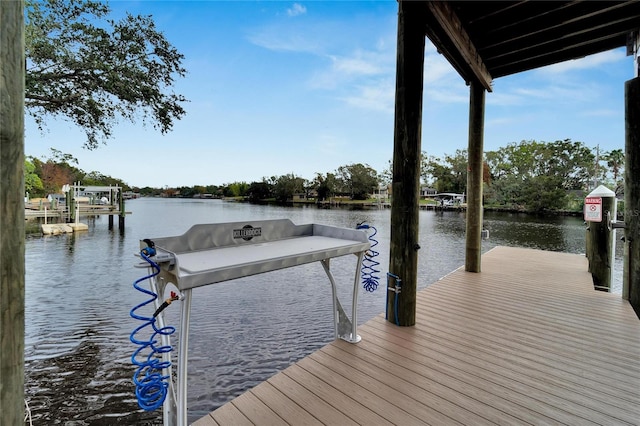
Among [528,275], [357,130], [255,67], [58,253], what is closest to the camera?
[528,275]

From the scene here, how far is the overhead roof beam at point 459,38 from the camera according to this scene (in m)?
2.49

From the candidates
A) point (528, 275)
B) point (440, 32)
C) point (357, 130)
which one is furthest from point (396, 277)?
point (357, 130)

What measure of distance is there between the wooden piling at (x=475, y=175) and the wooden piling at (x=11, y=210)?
14.6ft

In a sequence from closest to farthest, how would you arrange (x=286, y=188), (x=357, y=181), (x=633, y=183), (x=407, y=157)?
(x=407, y=157) < (x=633, y=183) < (x=286, y=188) < (x=357, y=181)

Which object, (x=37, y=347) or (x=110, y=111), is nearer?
(x=37, y=347)

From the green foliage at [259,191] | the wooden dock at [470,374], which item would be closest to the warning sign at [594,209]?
the wooden dock at [470,374]

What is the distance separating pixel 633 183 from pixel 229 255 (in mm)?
3834

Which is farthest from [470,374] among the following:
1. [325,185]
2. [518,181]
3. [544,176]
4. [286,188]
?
[518,181]

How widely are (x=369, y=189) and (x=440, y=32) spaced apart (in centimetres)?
3920

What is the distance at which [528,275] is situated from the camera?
4344 millimetres

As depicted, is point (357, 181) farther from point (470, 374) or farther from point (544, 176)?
point (470, 374)

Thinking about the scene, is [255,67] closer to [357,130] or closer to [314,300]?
[314,300]

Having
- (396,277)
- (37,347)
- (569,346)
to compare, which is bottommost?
(37,347)

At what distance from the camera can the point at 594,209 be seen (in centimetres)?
399
